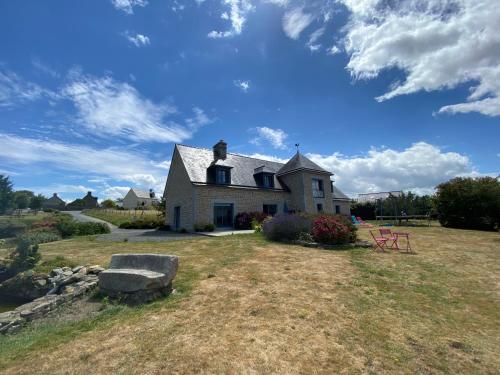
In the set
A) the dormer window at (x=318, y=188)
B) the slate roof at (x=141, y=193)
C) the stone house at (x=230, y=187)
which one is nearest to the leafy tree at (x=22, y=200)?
the slate roof at (x=141, y=193)

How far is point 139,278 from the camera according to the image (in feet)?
15.5

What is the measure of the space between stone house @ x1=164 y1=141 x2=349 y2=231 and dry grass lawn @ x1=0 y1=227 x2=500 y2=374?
39.0ft

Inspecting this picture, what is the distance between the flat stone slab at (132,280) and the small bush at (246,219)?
1338cm

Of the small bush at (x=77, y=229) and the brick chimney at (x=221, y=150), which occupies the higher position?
the brick chimney at (x=221, y=150)

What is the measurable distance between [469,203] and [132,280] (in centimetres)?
2541

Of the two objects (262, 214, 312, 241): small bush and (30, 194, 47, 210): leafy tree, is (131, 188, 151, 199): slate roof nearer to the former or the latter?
(30, 194, 47, 210): leafy tree

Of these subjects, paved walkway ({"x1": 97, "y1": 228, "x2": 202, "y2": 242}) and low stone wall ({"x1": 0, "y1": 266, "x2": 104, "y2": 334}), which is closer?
low stone wall ({"x1": 0, "y1": 266, "x2": 104, "y2": 334})

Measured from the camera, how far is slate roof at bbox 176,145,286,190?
18.5 m

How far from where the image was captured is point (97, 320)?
4.03 metres

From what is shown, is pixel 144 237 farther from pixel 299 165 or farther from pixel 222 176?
pixel 299 165

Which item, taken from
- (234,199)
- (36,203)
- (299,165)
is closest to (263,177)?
(299,165)

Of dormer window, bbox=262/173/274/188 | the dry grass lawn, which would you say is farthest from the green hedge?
the dry grass lawn

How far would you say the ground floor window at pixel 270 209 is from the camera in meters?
21.2

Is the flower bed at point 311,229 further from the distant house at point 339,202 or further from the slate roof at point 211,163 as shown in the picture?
the distant house at point 339,202
